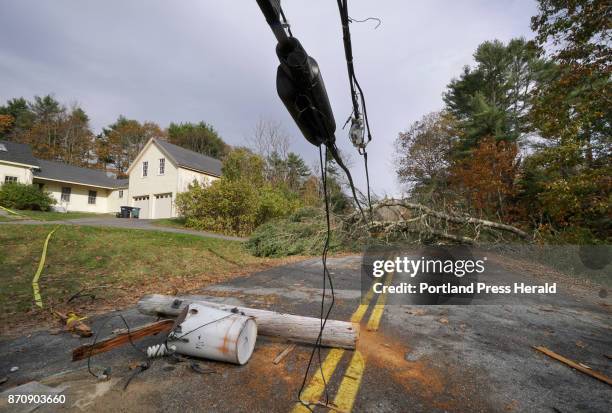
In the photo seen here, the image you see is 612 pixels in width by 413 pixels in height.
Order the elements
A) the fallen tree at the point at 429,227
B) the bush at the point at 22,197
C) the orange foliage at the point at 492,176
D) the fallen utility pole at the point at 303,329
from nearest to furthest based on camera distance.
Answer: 1. the fallen utility pole at the point at 303,329
2. the fallen tree at the point at 429,227
3. the orange foliage at the point at 492,176
4. the bush at the point at 22,197

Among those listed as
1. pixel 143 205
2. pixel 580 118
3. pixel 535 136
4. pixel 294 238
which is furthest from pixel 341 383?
pixel 143 205

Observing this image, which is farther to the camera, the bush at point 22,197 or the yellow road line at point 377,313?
the bush at point 22,197

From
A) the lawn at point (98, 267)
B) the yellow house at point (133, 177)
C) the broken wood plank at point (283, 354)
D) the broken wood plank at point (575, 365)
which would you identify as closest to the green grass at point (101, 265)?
the lawn at point (98, 267)

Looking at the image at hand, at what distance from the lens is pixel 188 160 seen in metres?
25.2

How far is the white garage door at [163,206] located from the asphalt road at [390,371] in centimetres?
2143

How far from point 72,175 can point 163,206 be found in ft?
39.7

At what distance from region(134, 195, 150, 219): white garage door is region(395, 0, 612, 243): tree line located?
22690 millimetres

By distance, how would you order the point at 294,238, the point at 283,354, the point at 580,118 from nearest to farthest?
the point at 283,354, the point at 580,118, the point at 294,238

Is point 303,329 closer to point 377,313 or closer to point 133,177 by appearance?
point 377,313

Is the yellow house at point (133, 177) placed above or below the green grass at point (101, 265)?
above

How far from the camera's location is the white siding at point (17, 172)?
76.1 ft

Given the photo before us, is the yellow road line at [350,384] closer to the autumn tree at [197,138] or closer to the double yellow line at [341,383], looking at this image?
the double yellow line at [341,383]

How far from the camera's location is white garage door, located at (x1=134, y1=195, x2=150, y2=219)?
81.9 ft

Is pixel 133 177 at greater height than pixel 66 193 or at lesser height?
greater
